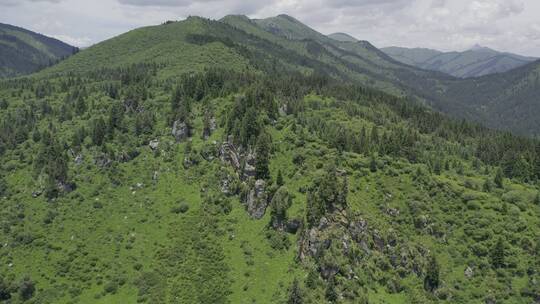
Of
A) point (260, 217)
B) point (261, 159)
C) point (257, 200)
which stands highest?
point (261, 159)

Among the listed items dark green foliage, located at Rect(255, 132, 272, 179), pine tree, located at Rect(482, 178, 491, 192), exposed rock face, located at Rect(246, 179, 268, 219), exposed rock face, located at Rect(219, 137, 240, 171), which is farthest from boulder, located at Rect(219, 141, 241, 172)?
pine tree, located at Rect(482, 178, 491, 192)

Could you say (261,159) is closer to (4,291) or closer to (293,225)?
(293,225)

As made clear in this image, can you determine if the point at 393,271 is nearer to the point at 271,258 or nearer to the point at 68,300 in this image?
the point at 271,258

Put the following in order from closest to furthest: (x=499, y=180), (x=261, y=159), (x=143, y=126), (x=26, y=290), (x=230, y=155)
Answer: (x=26, y=290)
(x=261, y=159)
(x=499, y=180)
(x=230, y=155)
(x=143, y=126)

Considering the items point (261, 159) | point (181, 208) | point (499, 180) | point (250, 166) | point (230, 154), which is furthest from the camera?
point (230, 154)

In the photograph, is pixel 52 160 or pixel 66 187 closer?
pixel 66 187

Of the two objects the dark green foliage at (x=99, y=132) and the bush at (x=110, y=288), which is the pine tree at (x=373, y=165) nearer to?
the bush at (x=110, y=288)

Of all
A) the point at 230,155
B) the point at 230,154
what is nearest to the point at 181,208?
the point at 230,155
